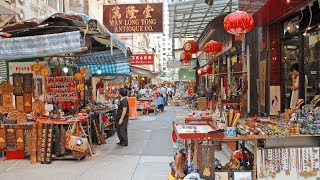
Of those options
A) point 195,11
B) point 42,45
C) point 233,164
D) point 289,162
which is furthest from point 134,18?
point 289,162

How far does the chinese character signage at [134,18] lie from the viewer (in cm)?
1367

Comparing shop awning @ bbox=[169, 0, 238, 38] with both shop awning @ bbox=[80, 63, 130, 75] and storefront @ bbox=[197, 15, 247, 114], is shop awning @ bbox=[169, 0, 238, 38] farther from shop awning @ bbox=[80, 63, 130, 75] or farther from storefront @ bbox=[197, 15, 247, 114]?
shop awning @ bbox=[80, 63, 130, 75]

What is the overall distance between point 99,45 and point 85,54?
5.01ft

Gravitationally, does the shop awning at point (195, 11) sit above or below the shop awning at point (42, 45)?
above

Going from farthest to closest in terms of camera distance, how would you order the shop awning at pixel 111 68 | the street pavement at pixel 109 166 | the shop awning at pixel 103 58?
the shop awning at pixel 111 68 < the shop awning at pixel 103 58 < the street pavement at pixel 109 166

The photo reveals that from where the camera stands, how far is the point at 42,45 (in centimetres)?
823

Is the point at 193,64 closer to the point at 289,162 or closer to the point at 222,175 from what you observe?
the point at 289,162

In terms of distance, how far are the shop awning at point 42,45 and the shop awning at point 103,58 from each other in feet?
12.7

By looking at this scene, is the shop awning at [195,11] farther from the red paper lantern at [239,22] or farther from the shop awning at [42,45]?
the shop awning at [42,45]

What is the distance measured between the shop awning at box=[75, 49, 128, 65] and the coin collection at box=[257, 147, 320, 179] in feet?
27.3

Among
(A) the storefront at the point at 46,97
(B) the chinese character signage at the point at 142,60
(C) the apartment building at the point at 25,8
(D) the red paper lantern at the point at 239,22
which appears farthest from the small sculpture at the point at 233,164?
(B) the chinese character signage at the point at 142,60

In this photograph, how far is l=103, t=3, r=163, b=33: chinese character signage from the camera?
44.9 feet

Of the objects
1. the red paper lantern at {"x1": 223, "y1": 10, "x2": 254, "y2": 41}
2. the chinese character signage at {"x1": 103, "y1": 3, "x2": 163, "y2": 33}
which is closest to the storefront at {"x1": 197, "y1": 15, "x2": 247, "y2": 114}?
the chinese character signage at {"x1": 103, "y1": 3, "x2": 163, "y2": 33}

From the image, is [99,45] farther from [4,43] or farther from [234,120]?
[234,120]
